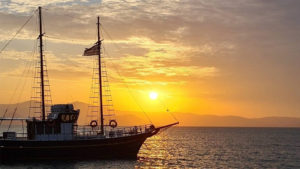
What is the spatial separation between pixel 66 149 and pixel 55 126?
3865mm

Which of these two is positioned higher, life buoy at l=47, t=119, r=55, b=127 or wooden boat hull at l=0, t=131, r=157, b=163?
life buoy at l=47, t=119, r=55, b=127

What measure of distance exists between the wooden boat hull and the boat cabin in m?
1.34

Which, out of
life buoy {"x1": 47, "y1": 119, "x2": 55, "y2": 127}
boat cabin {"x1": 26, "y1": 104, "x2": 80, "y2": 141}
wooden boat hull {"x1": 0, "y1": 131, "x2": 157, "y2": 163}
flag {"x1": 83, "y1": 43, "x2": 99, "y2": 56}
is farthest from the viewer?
flag {"x1": 83, "y1": 43, "x2": 99, "y2": 56}

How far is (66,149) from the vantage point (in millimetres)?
57375

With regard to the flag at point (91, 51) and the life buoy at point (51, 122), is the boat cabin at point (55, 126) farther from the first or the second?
the flag at point (91, 51)

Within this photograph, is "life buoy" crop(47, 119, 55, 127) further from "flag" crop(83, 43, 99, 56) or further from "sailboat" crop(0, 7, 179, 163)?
"flag" crop(83, 43, 99, 56)

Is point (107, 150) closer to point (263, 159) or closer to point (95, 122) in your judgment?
point (95, 122)

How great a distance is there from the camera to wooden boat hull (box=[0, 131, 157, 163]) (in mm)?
56062

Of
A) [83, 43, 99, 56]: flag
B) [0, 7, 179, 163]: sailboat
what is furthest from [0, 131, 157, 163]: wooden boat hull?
[83, 43, 99, 56]: flag

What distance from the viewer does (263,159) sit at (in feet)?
251

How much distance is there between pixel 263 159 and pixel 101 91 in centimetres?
3543

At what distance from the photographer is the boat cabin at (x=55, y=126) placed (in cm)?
5759

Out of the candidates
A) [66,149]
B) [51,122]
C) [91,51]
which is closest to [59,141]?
[66,149]

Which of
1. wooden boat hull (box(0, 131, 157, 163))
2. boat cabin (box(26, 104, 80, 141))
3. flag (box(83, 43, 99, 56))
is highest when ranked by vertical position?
flag (box(83, 43, 99, 56))
